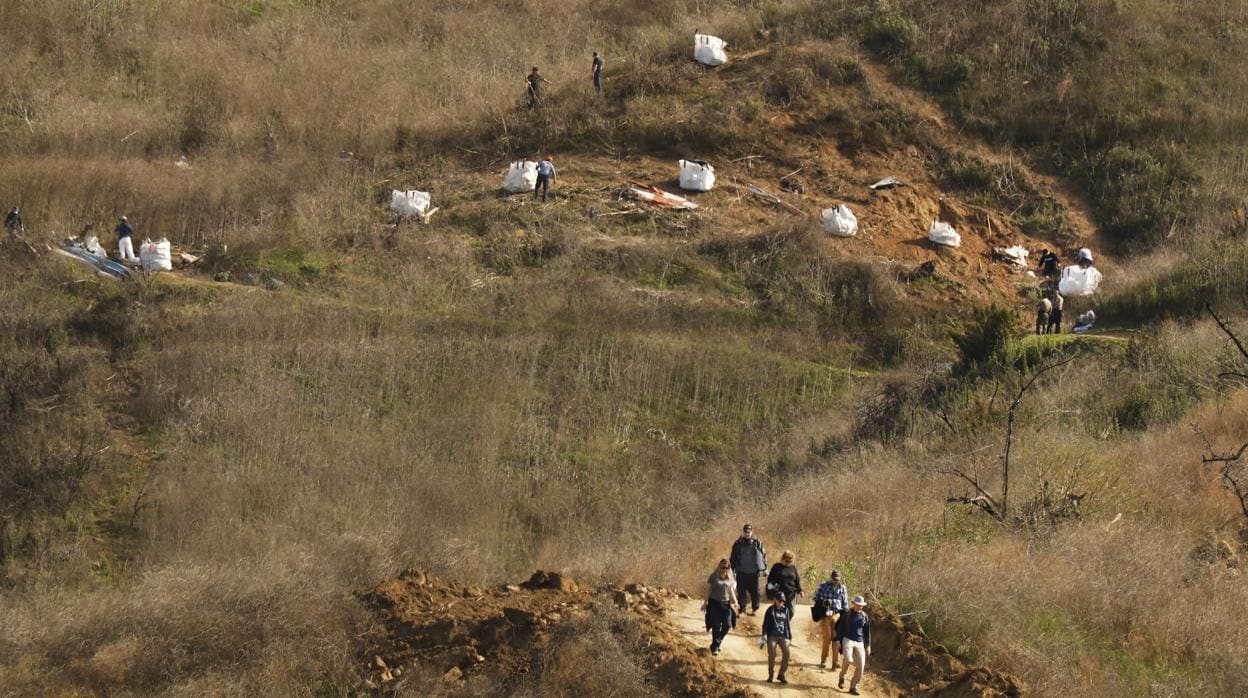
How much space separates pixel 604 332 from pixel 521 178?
4236 mm

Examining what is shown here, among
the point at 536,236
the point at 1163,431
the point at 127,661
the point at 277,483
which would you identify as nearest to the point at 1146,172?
the point at 1163,431

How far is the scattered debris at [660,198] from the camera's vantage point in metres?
24.1

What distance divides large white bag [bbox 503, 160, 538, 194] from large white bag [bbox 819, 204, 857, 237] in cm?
490

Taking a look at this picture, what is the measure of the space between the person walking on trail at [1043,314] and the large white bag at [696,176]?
598 cm

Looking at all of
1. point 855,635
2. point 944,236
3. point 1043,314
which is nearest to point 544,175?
point 944,236

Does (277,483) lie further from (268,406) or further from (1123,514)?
(1123,514)

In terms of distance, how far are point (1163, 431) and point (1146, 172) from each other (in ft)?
28.8

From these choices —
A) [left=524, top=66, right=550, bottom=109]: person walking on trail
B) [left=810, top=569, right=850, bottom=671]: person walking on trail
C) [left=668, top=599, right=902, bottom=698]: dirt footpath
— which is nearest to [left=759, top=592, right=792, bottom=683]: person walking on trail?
[left=668, top=599, right=902, bottom=698]: dirt footpath

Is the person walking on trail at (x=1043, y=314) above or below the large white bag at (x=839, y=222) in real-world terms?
below

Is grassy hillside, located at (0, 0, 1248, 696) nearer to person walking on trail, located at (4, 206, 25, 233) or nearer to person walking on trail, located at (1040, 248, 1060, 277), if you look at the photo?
person walking on trail, located at (4, 206, 25, 233)

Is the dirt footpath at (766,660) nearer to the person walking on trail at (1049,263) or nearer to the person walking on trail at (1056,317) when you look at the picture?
the person walking on trail at (1056,317)

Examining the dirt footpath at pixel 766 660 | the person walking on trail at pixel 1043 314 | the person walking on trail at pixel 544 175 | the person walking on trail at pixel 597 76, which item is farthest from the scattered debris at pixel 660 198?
the dirt footpath at pixel 766 660

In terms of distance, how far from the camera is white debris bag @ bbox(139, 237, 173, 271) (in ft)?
74.6

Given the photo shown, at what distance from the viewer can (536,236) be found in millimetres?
23312
